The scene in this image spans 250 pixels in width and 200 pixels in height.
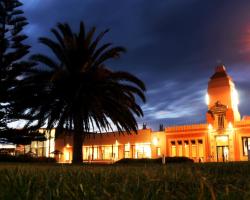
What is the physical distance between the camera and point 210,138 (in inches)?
1373

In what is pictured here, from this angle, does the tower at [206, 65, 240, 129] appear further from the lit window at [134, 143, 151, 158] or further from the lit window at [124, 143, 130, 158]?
the lit window at [124, 143, 130, 158]

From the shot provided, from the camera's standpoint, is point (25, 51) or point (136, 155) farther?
point (136, 155)

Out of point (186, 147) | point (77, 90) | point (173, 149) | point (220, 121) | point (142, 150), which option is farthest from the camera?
point (142, 150)

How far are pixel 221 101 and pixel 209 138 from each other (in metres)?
4.39

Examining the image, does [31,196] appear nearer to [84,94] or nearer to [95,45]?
[84,94]

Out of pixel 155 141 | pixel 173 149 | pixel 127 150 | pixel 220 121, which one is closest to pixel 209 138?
pixel 220 121

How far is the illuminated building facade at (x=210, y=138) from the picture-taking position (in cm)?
3328

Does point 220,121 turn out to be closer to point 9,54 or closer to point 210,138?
point 210,138

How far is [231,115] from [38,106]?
72.6 ft

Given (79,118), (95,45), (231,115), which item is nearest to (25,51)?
(95,45)

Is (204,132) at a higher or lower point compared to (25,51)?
lower

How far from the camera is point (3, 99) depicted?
25.2 metres

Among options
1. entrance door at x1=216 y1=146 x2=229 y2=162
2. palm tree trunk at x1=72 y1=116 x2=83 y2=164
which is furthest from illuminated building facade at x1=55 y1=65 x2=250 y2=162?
palm tree trunk at x1=72 y1=116 x2=83 y2=164

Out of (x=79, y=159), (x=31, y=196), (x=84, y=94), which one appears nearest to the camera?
(x=31, y=196)
